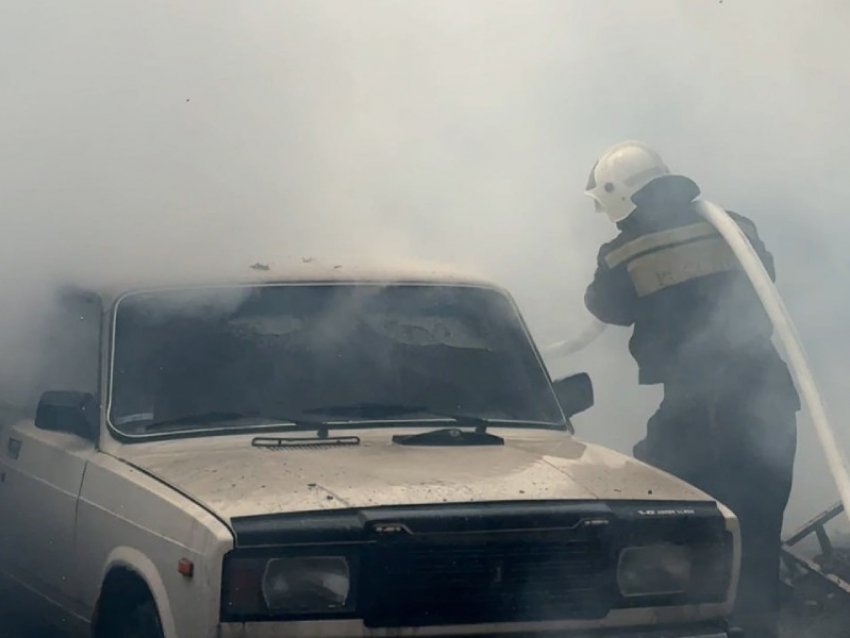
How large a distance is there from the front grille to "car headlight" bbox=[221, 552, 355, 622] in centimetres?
7

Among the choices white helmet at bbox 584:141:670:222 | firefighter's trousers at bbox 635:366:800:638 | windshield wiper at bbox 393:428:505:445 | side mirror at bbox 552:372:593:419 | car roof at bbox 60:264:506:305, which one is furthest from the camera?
white helmet at bbox 584:141:670:222

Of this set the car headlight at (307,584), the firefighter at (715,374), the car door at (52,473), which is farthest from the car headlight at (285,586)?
the firefighter at (715,374)

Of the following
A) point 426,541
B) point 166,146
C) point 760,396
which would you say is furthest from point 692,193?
point 426,541

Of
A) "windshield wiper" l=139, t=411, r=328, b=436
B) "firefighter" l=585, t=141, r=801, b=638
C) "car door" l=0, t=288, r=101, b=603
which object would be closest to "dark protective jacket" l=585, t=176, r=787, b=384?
"firefighter" l=585, t=141, r=801, b=638

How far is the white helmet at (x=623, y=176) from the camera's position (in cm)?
731

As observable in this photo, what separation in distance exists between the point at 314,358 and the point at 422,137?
2967 mm

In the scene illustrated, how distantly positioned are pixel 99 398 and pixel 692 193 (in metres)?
2.95

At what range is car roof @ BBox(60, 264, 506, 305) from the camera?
19.0ft

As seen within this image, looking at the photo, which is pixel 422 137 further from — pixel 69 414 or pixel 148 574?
pixel 148 574

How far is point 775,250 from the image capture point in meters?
9.02

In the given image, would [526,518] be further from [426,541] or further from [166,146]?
[166,146]

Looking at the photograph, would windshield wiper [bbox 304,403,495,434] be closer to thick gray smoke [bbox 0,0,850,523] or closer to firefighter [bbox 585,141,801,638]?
thick gray smoke [bbox 0,0,850,523]

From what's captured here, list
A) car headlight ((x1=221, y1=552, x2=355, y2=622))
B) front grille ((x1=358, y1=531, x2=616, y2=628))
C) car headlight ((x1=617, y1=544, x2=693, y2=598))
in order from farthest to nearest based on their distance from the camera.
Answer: car headlight ((x1=617, y1=544, x2=693, y2=598))
front grille ((x1=358, y1=531, x2=616, y2=628))
car headlight ((x1=221, y1=552, x2=355, y2=622))

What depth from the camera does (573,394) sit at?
603 centimetres
